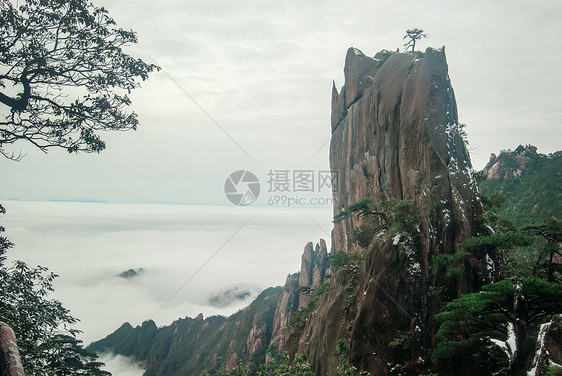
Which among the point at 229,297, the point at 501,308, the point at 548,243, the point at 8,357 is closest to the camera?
the point at 8,357

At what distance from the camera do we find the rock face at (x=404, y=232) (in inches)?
528

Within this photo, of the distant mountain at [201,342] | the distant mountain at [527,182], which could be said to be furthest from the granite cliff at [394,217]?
the distant mountain at [201,342]

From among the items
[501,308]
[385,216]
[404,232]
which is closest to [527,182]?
[385,216]

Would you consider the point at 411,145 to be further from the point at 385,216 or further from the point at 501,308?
the point at 501,308

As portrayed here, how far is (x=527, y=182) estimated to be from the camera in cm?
4291

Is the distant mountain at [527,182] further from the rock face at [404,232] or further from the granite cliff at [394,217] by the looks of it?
the rock face at [404,232]

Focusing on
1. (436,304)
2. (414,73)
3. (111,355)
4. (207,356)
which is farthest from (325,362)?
(111,355)

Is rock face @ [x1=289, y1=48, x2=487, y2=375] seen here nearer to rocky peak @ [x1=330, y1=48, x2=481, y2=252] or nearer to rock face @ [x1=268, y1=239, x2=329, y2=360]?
rocky peak @ [x1=330, y1=48, x2=481, y2=252]

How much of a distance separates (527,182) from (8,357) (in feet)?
170

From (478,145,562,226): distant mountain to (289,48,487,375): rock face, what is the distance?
1479cm

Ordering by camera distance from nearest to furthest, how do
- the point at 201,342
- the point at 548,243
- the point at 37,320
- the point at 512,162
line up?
the point at 37,320 → the point at 548,243 → the point at 512,162 → the point at 201,342

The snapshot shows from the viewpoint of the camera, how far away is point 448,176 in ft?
54.1

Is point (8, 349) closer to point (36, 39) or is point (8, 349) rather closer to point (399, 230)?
point (36, 39)

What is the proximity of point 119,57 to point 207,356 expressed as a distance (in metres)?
73.0
